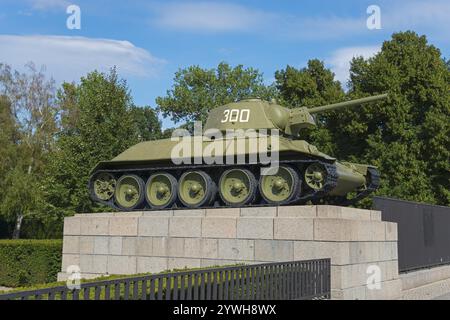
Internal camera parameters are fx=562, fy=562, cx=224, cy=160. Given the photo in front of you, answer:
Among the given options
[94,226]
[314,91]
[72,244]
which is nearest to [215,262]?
[94,226]

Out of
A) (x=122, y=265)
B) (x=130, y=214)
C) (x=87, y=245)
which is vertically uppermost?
(x=130, y=214)

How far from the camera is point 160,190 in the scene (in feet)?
52.6

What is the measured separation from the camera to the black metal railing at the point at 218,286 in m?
6.08

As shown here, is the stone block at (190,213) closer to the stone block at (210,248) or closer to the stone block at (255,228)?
the stone block at (210,248)

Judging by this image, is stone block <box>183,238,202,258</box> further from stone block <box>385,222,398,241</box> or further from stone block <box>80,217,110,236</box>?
stone block <box>385,222,398,241</box>

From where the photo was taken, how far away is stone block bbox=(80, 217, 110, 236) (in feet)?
51.8

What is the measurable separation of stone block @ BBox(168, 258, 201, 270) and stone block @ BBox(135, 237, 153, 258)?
72 centimetres

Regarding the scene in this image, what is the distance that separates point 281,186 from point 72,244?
6389 mm

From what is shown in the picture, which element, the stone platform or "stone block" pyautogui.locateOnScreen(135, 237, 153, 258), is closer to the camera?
the stone platform

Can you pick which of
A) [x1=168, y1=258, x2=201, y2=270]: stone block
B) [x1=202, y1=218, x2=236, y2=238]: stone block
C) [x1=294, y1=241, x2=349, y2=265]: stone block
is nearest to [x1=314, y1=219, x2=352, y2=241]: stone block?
[x1=294, y1=241, x2=349, y2=265]: stone block

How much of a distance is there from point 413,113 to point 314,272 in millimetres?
24980

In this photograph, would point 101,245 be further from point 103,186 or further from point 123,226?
point 103,186

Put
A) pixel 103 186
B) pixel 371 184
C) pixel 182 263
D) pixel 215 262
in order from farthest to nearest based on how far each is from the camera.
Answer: pixel 103 186 < pixel 371 184 < pixel 182 263 < pixel 215 262
